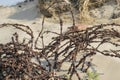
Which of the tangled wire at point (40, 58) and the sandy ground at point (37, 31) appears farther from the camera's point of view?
the sandy ground at point (37, 31)

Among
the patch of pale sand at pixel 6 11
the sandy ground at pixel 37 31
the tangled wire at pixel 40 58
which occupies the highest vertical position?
the tangled wire at pixel 40 58

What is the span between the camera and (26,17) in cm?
933

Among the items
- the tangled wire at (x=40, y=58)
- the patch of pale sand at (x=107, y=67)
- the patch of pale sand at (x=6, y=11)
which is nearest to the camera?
the tangled wire at (x=40, y=58)

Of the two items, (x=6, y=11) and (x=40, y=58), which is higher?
(x=40, y=58)

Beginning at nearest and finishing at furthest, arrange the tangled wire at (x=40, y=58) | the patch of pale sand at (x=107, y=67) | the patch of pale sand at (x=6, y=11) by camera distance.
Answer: the tangled wire at (x=40, y=58) → the patch of pale sand at (x=107, y=67) → the patch of pale sand at (x=6, y=11)

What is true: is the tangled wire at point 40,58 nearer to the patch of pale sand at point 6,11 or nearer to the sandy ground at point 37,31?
the sandy ground at point 37,31

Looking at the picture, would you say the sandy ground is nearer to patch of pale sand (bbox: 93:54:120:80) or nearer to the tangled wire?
patch of pale sand (bbox: 93:54:120:80)

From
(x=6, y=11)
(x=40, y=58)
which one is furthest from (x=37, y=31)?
(x=6, y=11)

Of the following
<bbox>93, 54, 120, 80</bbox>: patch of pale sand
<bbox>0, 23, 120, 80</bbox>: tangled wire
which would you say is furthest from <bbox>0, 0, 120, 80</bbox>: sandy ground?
<bbox>0, 23, 120, 80</bbox>: tangled wire

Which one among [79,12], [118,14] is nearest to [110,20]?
[118,14]

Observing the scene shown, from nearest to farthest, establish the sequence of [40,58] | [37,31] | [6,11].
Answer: [40,58], [37,31], [6,11]

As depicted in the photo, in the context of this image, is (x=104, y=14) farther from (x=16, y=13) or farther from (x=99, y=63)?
(x=99, y=63)

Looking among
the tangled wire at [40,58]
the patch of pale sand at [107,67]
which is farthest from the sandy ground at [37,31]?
the tangled wire at [40,58]

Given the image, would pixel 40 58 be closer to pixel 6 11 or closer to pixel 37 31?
pixel 37 31
